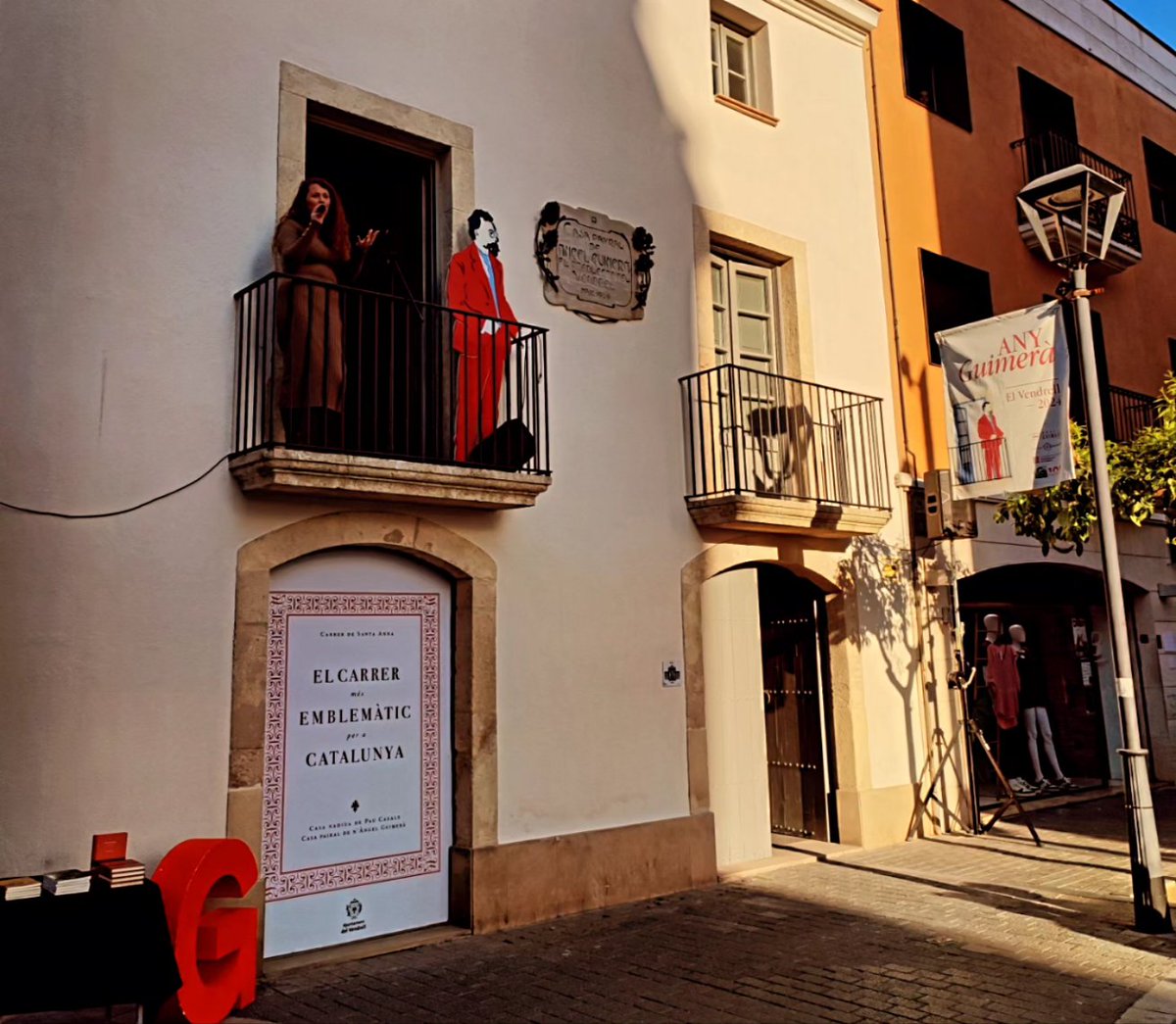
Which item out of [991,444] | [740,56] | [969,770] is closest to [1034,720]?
[969,770]

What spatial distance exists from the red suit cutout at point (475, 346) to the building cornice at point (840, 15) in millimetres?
5094

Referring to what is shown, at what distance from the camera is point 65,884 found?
4480 millimetres

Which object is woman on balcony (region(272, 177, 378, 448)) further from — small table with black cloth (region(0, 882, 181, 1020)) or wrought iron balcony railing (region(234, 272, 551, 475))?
small table with black cloth (region(0, 882, 181, 1020))

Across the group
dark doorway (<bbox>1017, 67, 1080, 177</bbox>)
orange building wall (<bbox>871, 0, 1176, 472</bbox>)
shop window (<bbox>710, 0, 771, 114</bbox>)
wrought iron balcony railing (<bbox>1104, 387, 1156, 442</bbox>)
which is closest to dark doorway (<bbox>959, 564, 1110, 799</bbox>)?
wrought iron balcony railing (<bbox>1104, 387, 1156, 442</bbox>)

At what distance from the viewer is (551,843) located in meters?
7.03

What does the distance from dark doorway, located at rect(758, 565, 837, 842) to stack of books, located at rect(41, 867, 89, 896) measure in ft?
20.6

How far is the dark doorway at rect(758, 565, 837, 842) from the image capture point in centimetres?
960

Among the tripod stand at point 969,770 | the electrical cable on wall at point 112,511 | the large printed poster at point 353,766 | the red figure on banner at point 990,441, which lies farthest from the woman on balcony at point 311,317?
the tripod stand at point 969,770

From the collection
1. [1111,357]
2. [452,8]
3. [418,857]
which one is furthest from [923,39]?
[418,857]

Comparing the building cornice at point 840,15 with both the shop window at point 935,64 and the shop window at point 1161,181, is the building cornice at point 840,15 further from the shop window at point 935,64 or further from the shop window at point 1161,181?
the shop window at point 1161,181

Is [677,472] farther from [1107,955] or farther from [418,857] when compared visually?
[1107,955]

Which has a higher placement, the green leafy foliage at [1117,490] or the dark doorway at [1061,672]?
the green leafy foliage at [1117,490]

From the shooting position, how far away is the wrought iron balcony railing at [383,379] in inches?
239

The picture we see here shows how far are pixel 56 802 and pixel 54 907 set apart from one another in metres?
0.98
